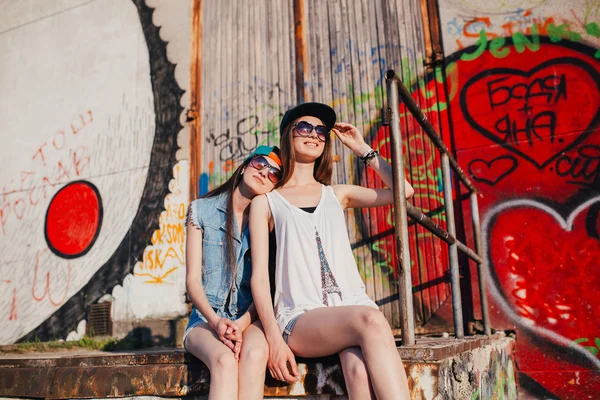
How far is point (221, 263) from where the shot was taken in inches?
93.3

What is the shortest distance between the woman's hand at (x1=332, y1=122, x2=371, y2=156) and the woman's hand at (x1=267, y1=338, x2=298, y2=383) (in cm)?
112

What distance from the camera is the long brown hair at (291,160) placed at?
2.40 meters

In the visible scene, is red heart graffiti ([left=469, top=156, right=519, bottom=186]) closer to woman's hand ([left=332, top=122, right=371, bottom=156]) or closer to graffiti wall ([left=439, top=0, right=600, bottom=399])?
graffiti wall ([left=439, top=0, right=600, bottom=399])

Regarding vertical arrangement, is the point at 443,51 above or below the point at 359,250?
above

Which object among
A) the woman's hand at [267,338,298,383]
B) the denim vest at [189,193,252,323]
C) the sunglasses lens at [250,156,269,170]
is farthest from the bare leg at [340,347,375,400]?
the sunglasses lens at [250,156,269,170]

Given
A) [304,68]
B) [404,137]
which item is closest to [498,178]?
[404,137]

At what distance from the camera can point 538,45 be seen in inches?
165

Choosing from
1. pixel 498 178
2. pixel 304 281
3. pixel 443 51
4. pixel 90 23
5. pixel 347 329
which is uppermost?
pixel 90 23

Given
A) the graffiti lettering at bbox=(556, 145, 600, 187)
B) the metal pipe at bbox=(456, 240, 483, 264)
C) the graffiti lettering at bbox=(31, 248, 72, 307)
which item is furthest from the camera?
the graffiti lettering at bbox=(31, 248, 72, 307)

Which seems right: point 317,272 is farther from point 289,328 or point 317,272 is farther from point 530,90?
point 530,90

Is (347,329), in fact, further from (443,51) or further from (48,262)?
(48,262)

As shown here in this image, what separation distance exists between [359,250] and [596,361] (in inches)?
78.4

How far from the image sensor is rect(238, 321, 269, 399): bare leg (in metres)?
1.75

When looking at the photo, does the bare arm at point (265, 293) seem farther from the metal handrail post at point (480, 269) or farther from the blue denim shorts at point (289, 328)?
the metal handrail post at point (480, 269)
